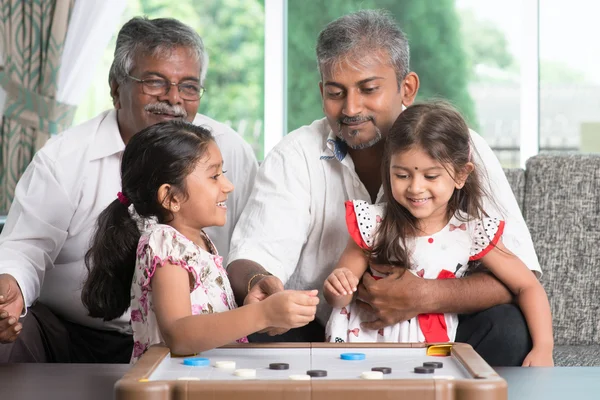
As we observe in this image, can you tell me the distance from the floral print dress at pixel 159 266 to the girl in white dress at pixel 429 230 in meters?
0.29

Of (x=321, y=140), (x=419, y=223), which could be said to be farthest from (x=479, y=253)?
(x=321, y=140)

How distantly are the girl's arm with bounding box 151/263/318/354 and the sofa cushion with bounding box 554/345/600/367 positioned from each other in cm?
124

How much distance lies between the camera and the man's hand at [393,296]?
6.53ft

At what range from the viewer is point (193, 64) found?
2.46 metres

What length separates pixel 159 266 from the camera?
1.62m

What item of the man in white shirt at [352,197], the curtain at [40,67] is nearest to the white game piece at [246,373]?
the man in white shirt at [352,197]

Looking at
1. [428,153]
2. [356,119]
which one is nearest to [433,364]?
[428,153]

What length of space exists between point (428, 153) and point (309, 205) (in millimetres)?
472

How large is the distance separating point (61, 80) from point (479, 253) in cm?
278

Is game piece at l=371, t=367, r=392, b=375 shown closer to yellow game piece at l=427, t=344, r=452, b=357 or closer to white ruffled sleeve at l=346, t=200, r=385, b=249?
yellow game piece at l=427, t=344, r=452, b=357

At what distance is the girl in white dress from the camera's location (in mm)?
1994

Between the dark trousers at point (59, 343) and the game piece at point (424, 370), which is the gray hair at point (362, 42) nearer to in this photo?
the dark trousers at point (59, 343)

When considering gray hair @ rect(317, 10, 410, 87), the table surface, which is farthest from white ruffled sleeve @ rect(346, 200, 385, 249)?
the table surface

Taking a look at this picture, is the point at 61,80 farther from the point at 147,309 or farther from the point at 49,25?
the point at 147,309
